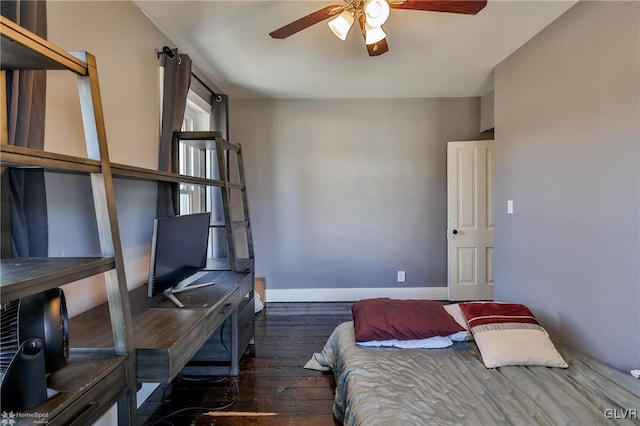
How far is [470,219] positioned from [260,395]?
3102mm

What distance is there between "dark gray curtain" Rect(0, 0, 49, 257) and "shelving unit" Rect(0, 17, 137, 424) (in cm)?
8

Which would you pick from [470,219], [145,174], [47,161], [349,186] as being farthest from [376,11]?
[470,219]

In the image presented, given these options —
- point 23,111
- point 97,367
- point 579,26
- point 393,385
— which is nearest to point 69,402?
point 97,367

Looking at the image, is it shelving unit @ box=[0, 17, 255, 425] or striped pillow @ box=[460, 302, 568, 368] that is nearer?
shelving unit @ box=[0, 17, 255, 425]

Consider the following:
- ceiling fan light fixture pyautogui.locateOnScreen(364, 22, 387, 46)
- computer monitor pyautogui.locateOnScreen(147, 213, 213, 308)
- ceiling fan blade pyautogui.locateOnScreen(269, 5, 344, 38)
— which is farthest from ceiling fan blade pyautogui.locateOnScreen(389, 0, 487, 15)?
computer monitor pyautogui.locateOnScreen(147, 213, 213, 308)

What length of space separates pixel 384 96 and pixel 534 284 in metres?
2.61

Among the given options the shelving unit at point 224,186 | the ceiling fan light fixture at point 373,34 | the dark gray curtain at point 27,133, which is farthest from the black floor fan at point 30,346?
the ceiling fan light fixture at point 373,34

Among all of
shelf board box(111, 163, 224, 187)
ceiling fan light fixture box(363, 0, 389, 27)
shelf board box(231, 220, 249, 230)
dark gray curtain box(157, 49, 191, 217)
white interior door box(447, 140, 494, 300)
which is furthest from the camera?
white interior door box(447, 140, 494, 300)

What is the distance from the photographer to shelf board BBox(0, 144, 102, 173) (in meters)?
0.72

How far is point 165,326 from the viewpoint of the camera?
1.39 m

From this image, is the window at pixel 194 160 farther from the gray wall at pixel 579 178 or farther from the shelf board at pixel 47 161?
the gray wall at pixel 579 178

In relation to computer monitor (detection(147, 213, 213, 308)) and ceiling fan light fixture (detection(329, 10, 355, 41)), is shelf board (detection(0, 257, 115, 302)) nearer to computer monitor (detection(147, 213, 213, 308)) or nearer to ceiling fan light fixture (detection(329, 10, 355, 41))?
computer monitor (detection(147, 213, 213, 308))

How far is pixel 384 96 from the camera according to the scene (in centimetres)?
379

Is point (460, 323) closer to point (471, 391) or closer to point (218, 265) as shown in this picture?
point (471, 391)
